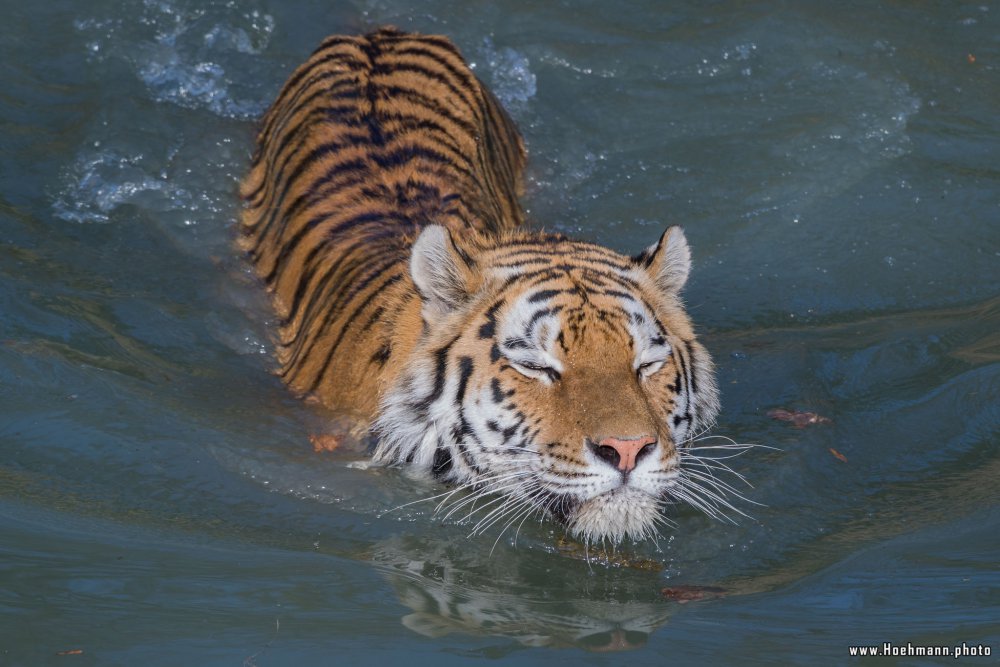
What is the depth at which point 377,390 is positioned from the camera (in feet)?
12.0

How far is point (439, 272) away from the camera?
3.52 m

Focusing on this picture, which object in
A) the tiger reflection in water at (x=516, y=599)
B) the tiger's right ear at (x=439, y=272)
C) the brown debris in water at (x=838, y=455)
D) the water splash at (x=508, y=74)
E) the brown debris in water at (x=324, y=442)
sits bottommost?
the tiger reflection in water at (x=516, y=599)

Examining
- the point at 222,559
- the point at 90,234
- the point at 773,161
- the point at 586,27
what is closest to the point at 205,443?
the point at 222,559

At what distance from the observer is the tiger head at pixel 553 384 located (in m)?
3.14

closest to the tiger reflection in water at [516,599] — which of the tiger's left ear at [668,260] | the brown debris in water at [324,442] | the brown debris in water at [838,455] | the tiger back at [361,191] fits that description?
the brown debris in water at [324,442]

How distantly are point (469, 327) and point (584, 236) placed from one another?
190cm

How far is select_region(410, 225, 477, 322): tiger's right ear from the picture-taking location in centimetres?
345

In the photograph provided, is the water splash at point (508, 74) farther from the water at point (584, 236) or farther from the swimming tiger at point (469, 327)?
the swimming tiger at point (469, 327)

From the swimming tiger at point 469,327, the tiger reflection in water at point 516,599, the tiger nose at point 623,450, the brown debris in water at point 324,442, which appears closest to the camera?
the tiger reflection in water at point 516,599

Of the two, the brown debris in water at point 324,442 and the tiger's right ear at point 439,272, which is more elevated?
the tiger's right ear at point 439,272

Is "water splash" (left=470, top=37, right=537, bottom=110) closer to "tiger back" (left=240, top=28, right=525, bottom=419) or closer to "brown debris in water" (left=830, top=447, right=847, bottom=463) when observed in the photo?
"tiger back" (left=240, top=28, right=525, bottom=419)

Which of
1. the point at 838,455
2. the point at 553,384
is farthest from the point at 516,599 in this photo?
the point at 838,455

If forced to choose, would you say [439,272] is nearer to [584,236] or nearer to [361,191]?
[361,191]

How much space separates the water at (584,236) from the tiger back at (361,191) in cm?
17
